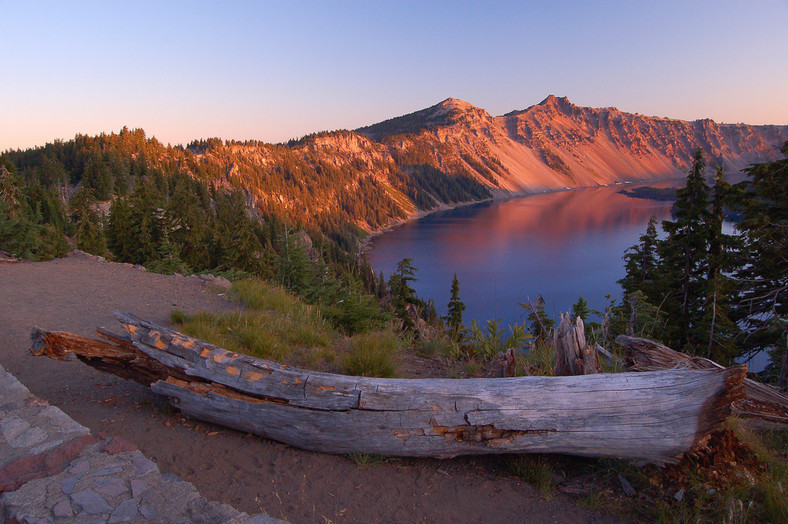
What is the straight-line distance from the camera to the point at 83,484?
238 centimetres

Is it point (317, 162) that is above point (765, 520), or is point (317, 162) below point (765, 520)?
above

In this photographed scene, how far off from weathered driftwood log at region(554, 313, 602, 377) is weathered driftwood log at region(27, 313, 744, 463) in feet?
1.35

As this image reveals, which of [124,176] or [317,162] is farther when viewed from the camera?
[317,162]

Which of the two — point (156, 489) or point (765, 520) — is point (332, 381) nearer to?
point (156, 489)

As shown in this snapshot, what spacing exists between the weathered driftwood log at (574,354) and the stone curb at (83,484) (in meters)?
2.61

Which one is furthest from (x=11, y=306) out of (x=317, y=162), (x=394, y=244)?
(x=317, y=162)

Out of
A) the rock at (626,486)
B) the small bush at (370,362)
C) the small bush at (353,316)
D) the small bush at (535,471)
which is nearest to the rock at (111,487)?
the small bush at (370,362)

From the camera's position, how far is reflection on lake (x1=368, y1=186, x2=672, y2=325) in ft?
142

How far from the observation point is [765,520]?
2.48 m

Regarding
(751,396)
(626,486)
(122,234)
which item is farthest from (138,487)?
(122,234)

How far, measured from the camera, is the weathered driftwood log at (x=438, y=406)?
2.97 metres

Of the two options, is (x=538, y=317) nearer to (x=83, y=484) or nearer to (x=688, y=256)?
(x=83, y=484)

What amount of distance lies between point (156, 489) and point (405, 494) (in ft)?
5.10

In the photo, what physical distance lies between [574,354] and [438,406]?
4.45 feet
